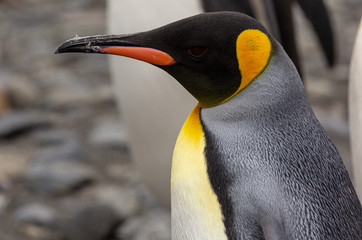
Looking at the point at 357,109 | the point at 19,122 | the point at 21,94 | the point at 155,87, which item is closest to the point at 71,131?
the point at 19,122

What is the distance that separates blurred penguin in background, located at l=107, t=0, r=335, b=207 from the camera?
1596mm

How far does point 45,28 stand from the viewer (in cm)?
346

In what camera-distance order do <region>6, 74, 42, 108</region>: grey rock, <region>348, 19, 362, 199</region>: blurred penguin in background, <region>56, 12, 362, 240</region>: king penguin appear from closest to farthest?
1. <region>56, 12, 362, 240</region>: king penguin
2. <region>348, 19, 362, 199</region>: blurred penguin in background
3. <region>6, 74, 42, 108</region>: grey rock

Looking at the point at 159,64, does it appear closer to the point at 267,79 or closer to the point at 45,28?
the point at 267,79

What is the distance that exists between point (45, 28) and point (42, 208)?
1.60m

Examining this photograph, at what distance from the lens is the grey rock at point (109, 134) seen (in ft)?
8.20

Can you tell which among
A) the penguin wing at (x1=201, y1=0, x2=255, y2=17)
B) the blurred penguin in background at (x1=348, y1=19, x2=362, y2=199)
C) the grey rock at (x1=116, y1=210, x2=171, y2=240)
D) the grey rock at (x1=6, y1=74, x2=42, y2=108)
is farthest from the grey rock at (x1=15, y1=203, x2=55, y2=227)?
the blurred penguin in background at (x1=348, y1=19, x2=362, y2=199)

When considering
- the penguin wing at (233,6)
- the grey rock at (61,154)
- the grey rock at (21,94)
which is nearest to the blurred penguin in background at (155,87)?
the penguin wing at (233,6)

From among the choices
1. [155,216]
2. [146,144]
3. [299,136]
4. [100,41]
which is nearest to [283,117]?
[299,136]

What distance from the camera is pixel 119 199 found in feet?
7.02

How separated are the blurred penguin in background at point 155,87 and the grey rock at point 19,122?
849 millimetres

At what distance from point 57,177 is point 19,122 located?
17.5 inches

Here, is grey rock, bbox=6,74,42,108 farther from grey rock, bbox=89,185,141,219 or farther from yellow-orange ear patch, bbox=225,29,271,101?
yellow-orange ear patch, bbox=225,29,271,101

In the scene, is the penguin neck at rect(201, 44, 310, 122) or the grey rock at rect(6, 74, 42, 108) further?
the grey rock at rect(6, 74, 42, 108)
